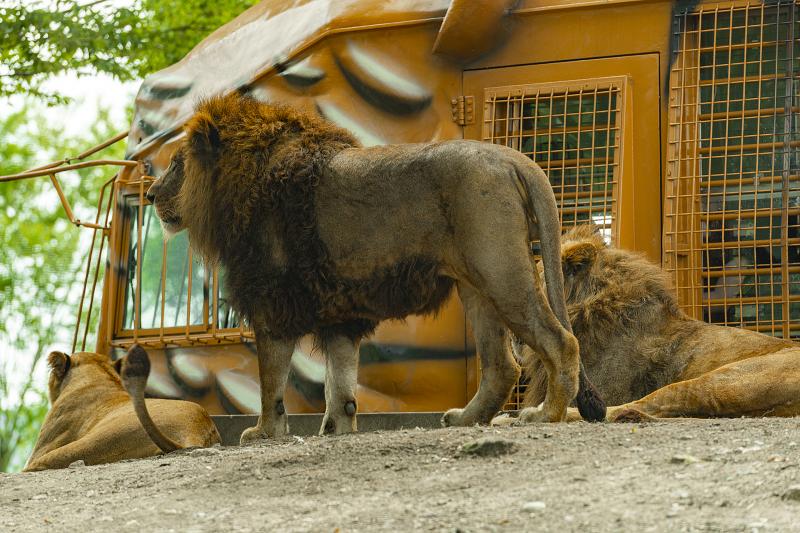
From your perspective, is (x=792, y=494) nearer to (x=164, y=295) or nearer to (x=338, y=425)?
(x=338, y=425)

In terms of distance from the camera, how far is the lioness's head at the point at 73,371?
9.38m

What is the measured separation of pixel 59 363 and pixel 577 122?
4.31m

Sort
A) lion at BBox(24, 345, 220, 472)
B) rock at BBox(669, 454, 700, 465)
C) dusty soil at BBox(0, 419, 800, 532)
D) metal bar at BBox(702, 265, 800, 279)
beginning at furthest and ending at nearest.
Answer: metal bar at BBox(702, 265, 800, 279), lion at BBox(24, 345, 220, 472), rock at BBox(669, 454, 700, 465), dusty soil at BBox(0, 419, 800, 532)

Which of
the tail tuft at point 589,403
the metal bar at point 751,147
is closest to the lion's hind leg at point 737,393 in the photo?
the tail tuft at point 589,403

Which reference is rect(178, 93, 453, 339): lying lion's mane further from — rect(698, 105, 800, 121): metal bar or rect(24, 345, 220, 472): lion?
rect(698, 105, 800, 121): metal bar

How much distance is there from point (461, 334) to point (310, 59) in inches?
96.8

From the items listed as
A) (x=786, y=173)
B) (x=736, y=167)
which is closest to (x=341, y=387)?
(x=736, y=167)

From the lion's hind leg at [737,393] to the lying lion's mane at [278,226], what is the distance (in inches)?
54.2

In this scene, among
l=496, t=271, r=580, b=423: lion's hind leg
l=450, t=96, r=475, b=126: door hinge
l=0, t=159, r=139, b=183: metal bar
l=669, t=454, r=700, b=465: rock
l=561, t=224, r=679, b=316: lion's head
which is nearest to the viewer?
l=669, t=454, r=700, b=465: rock

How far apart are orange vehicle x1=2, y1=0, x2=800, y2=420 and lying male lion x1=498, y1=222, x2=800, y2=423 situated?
708 millimetres

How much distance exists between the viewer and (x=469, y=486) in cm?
463

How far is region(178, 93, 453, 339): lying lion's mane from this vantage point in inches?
266

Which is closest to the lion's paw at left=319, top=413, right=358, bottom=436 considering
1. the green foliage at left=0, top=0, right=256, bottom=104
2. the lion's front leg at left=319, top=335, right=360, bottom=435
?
the lion's front leg at left=319, top=335, right=360, bottom=435

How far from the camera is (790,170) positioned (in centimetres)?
824
